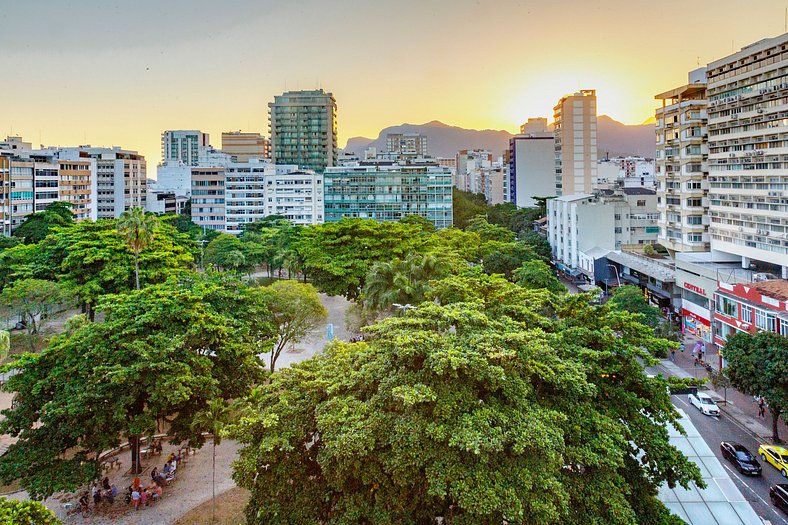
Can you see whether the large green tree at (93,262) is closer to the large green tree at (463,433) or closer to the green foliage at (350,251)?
the green foliage at (350,251)

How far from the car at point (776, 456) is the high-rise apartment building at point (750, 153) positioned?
565 inches

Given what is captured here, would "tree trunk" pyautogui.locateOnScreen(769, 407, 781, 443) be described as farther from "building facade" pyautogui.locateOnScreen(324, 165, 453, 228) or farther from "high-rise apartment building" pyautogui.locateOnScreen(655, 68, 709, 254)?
"building facade" pyautogui.locateOnScreen(324, 165, 453, 228)

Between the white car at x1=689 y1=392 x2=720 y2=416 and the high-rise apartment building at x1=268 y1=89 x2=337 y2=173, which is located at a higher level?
the high-rise apartment building at x1=268 y1=89 x2=337 y2=173

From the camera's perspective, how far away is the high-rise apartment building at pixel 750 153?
2914 centimetres

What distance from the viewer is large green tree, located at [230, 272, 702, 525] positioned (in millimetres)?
9641

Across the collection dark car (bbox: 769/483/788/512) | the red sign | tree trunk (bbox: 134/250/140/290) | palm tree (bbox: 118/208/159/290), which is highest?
palm tree (bbox: 118/208/159/290)

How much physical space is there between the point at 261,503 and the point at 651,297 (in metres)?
36.5

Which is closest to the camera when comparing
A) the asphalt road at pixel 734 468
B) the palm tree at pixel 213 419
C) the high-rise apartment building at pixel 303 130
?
the palm tree at pixel 213 419

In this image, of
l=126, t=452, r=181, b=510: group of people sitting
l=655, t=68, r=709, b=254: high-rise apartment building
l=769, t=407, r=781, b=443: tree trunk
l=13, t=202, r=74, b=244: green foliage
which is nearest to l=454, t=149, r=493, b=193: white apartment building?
l=655, t=68, r=709, b=254: high-rise apartment building

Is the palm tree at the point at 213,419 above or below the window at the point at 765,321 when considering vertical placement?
below

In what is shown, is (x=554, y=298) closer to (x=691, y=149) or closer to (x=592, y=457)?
(x=592, y=457)

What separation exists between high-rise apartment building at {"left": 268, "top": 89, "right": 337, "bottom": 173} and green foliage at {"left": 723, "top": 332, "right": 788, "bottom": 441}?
285 ft

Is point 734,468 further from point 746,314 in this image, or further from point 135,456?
point 135,456

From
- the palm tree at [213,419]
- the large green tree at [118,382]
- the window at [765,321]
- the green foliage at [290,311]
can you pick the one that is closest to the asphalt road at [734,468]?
the window at [765,321]
